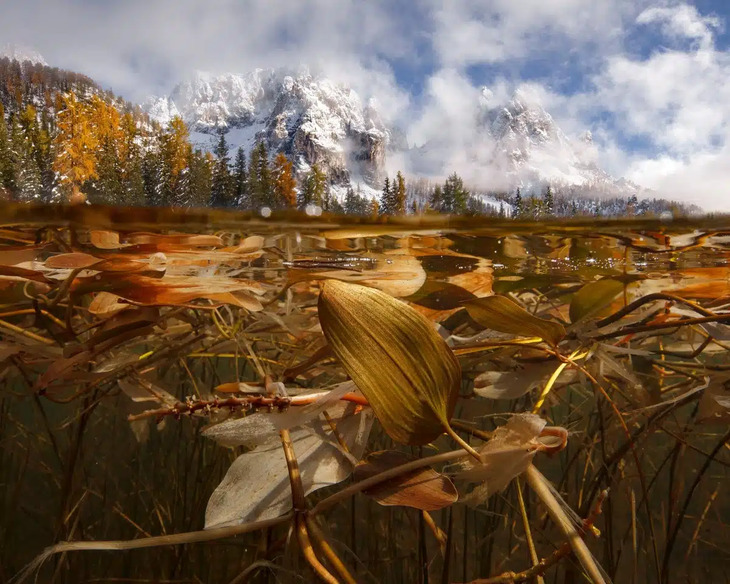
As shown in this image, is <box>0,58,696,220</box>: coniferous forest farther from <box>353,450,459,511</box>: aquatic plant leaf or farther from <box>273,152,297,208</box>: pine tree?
<box>353,450,459,511</box>: aquatic plant leaf

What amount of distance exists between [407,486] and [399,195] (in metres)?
0.60

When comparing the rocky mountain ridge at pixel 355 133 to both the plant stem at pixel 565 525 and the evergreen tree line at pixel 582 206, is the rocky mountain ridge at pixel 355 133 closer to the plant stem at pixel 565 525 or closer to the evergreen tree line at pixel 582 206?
the evergreen tree line at pixel 582 206

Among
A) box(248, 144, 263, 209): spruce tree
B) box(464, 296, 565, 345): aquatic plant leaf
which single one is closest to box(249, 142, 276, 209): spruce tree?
box(248, 144, 263, 209): spruce tree

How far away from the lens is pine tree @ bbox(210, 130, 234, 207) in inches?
31.3

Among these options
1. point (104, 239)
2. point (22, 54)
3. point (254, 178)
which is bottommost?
point (104, 239)

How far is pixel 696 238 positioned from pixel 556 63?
2.17 ft

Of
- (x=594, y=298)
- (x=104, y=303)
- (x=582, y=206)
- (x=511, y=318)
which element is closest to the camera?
(x=511, y=318)

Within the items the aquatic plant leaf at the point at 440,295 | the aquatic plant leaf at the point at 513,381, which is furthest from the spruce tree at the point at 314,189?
the aquatic plant leaf at the point at 513,381

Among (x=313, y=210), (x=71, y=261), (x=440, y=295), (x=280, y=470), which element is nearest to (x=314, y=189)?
(x=313, y=210)

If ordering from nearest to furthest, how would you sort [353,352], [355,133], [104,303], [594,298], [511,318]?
[353,352]
[511,318]
[594,298]
[104,303]
[355,133]

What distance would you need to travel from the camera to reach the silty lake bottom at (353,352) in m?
0.32

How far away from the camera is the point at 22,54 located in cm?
65

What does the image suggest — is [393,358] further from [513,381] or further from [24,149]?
[24,149]

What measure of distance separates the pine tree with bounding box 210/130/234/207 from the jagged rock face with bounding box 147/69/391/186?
0.05 feet
